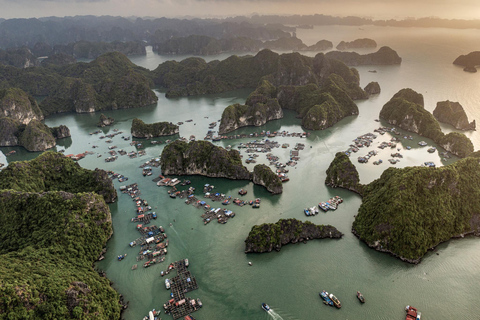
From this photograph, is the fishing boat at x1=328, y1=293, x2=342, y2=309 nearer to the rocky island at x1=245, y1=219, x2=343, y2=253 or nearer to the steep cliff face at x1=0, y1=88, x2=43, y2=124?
the rocky island at x1=245, y1=219, x2=343, y2=253

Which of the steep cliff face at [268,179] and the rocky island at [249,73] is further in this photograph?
the rocky island at [249,73]

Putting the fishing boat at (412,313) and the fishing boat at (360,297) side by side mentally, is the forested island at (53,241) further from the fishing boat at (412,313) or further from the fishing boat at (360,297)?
the fishing boat at (412,313)

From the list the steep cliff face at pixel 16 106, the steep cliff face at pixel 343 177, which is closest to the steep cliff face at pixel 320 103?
the steep cliff face at pixel 343 177

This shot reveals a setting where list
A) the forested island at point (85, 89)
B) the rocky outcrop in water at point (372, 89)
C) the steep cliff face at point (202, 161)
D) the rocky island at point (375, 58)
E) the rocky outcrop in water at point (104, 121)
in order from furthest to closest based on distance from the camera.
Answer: the rocky island at point (375, 58), the rocky outcrop in water at point (372, 89), the forested island at point (85, 89), the rocky outcrop in water at point (104, 121), the steep cliff face at point (202, 161)

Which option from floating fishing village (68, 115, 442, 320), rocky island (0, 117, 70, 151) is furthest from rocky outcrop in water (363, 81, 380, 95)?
rocky island (0, 117, 70, 151)

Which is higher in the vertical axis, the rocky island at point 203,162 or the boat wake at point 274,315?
the rocky island at point 203,162

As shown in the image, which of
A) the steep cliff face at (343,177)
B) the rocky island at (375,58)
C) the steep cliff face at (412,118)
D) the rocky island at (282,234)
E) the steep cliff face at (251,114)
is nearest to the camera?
the rocky island at (282,234)
